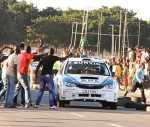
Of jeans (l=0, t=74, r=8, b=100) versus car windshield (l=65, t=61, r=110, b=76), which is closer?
jeans (l=0, t=74, r=8, b=100)

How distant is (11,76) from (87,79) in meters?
2.78

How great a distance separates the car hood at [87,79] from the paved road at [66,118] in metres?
1.77

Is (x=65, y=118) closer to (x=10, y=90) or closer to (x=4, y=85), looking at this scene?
(x=10, y=90)

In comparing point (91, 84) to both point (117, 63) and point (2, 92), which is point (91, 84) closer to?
point (2, 92)

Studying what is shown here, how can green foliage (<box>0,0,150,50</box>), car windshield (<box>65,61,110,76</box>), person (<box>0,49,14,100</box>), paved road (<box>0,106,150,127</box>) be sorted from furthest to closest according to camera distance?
green foliage (<box>0,0,150,50</box>), car windshield (<box>65,61,110,76</box>), person (<box>0,49,14,100</box>), paved road (<box>0,106,150,127</box>)

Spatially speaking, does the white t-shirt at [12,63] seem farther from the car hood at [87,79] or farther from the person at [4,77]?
the car hood at [87,79]

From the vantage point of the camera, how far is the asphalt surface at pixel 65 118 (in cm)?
1734

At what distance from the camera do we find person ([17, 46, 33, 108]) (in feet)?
74.1

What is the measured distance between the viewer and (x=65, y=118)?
19.1 m

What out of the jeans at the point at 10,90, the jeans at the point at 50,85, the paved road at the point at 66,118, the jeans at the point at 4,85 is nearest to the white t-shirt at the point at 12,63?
the jeans at the point at 10,90

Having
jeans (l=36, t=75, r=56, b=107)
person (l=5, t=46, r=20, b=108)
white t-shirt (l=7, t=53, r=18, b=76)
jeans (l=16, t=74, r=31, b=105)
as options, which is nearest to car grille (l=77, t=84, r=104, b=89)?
jeans (l=36, t=75, r=56, b=107)

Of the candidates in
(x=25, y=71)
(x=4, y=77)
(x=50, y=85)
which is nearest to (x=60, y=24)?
(x=50, y=85)

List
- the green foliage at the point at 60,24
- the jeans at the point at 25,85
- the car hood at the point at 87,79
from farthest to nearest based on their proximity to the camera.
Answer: the green foliage at the point at 60,24 < the car hood at the point at 87,79 < the jeans at the point at 25,85

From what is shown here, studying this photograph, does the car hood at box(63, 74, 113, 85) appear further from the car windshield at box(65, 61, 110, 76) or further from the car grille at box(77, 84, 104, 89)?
the car windshield at box(65, 61, 110, 76)
